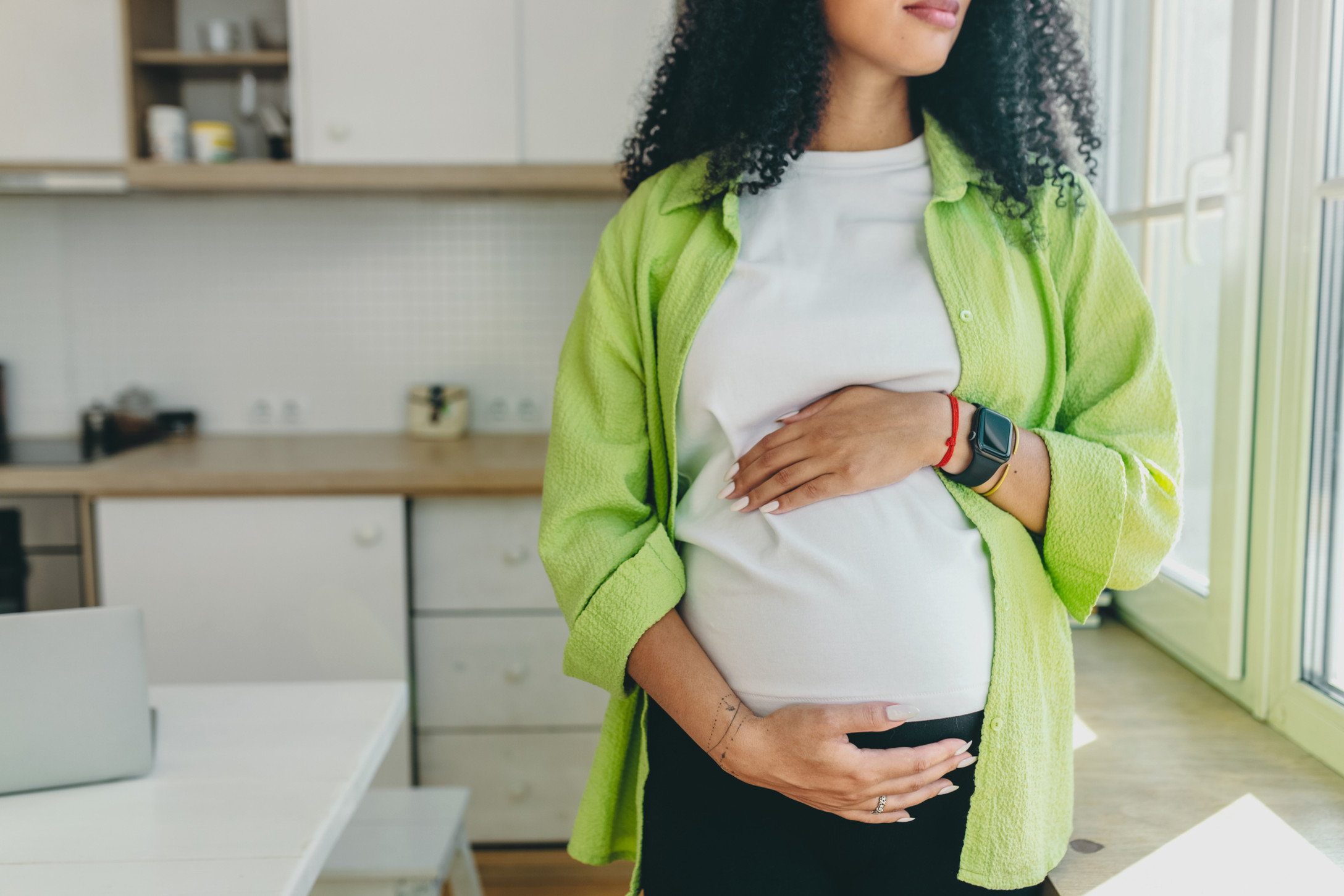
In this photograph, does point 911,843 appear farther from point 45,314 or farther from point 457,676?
point 45,314

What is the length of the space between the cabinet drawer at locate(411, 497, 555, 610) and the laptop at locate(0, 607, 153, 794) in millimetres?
1100

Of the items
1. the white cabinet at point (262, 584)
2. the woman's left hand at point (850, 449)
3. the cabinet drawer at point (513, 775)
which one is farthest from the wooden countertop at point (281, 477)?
the woman's left hand at point (850, 449)

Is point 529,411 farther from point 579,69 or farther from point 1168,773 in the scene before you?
point 1168,773

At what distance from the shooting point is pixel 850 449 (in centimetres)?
86

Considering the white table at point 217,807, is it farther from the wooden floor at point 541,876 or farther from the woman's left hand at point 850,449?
the wooden floor at point 541,876

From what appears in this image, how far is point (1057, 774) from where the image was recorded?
91cm

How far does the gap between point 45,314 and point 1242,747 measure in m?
2.71

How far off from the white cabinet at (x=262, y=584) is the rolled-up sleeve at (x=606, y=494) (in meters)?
1.17

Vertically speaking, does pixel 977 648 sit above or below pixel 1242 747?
above

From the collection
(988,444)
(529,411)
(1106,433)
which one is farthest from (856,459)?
(529,411)

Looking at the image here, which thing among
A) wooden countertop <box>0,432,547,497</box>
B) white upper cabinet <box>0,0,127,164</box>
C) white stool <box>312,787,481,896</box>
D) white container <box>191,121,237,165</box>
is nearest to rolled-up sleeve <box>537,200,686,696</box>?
white stool <box>312,787,481,896</box>

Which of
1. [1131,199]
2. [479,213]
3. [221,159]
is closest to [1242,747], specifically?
[1131,199]

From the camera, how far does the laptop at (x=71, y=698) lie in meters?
0.93

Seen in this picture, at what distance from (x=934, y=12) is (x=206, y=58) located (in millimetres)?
1924
